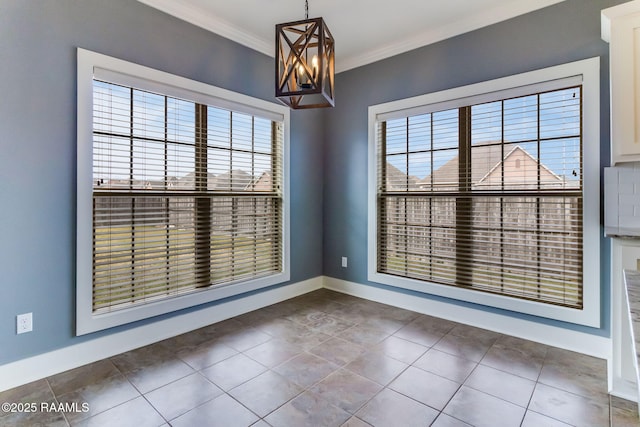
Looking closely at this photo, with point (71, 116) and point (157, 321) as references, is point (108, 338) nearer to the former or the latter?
point (157, 321)

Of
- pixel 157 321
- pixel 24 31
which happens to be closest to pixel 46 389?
pixel 157 321

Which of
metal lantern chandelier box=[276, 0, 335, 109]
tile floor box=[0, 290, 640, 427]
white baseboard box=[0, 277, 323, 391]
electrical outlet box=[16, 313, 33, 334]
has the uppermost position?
metal lantern chandelier box=[276, 0, 335, 109]

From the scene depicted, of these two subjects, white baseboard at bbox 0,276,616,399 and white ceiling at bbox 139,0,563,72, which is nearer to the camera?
white baseboard at bbox 0,276,616,399

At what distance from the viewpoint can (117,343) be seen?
95.1 inches

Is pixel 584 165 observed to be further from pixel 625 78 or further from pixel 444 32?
pixel 444 32

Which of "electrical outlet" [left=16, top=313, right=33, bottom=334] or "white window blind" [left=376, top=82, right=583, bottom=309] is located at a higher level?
"white window blind" [left=376, top=82, right=583, bottom=309]

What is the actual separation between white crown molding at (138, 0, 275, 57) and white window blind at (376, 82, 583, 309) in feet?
5.09

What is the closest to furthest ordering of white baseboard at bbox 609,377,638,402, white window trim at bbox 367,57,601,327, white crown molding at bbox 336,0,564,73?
Answer: white baseboard at bbox 609,377,638,402 < white window trim at bbox 367,57,601,327 < white crown molding at bbox 336,0,564,73

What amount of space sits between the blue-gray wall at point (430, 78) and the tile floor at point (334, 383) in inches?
25.3

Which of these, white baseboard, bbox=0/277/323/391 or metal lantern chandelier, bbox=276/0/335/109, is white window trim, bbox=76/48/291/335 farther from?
metal lantern chandelier, bbox=276/0/335/109

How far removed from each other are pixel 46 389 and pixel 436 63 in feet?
13.3

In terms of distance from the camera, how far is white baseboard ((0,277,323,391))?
79.9 inches

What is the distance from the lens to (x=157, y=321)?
2.65 meters

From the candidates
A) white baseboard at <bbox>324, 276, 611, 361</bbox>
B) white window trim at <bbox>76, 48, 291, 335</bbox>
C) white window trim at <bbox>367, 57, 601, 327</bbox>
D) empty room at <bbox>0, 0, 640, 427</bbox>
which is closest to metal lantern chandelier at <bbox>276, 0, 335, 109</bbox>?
empty room at <bbox>0, 0, 640, 427</bbox>
